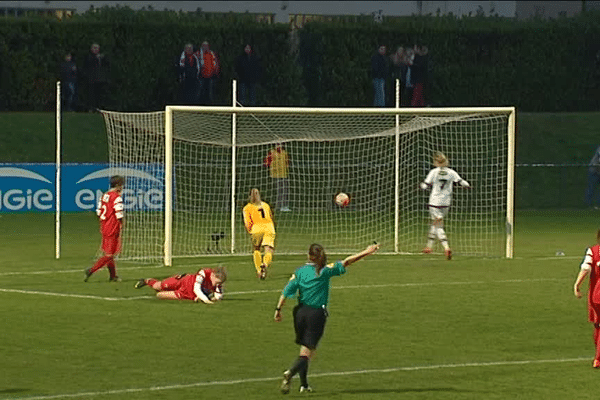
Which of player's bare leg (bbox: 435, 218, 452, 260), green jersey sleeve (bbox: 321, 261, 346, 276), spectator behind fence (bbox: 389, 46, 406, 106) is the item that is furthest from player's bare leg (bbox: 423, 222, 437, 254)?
spectator behind fence (bbox: 389, 46, 406, 106)

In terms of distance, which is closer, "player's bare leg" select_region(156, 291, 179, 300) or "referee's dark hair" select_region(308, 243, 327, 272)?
"referee's dark hair" select_region(308, 243, 327, 272)

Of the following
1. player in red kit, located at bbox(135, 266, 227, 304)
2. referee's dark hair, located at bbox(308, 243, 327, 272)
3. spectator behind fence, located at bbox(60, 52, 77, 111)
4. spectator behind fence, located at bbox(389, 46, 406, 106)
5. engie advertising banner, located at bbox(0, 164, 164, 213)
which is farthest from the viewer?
spectator behind fence, located at bbox(389, 46, 406, 106)

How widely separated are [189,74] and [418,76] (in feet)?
23.4

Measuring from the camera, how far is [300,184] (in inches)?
1906

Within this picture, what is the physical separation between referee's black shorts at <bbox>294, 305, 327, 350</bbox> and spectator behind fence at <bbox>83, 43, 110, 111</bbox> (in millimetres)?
34480

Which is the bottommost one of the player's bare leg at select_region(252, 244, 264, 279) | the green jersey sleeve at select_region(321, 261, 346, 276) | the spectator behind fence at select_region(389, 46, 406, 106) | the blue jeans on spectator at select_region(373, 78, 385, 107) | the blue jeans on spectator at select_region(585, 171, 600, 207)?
the player's bare leg at select_region(252, 244, 264, 279)

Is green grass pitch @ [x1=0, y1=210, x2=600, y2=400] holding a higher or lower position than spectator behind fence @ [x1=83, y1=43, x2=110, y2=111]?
lower

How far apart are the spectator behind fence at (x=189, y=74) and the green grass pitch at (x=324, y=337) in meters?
19.2

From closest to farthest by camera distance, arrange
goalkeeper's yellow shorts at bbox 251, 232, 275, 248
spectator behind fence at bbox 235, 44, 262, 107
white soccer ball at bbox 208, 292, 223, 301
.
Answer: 1. white soccer ball at bbox 208, 292, 223, 301
2. goalkeeper's yellow shorts at bbox 251, 232, 275, 248
3. spectator behind fence at bbox 235, 44, 262, 107

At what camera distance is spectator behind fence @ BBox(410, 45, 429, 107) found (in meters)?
55.4

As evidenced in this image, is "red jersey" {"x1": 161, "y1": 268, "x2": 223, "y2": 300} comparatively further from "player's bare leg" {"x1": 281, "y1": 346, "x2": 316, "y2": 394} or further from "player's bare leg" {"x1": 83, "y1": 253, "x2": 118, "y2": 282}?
"player's bare leg" {"x1": 281, "y1": 346, "x2": 316, "y2": 394}

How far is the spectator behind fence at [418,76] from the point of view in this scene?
55.4 metres

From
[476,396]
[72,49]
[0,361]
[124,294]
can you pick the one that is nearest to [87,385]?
[0,361]

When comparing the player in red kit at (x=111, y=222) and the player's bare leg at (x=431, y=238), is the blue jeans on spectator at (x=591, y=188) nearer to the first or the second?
the player's bare leg at (x=431, y=238)
